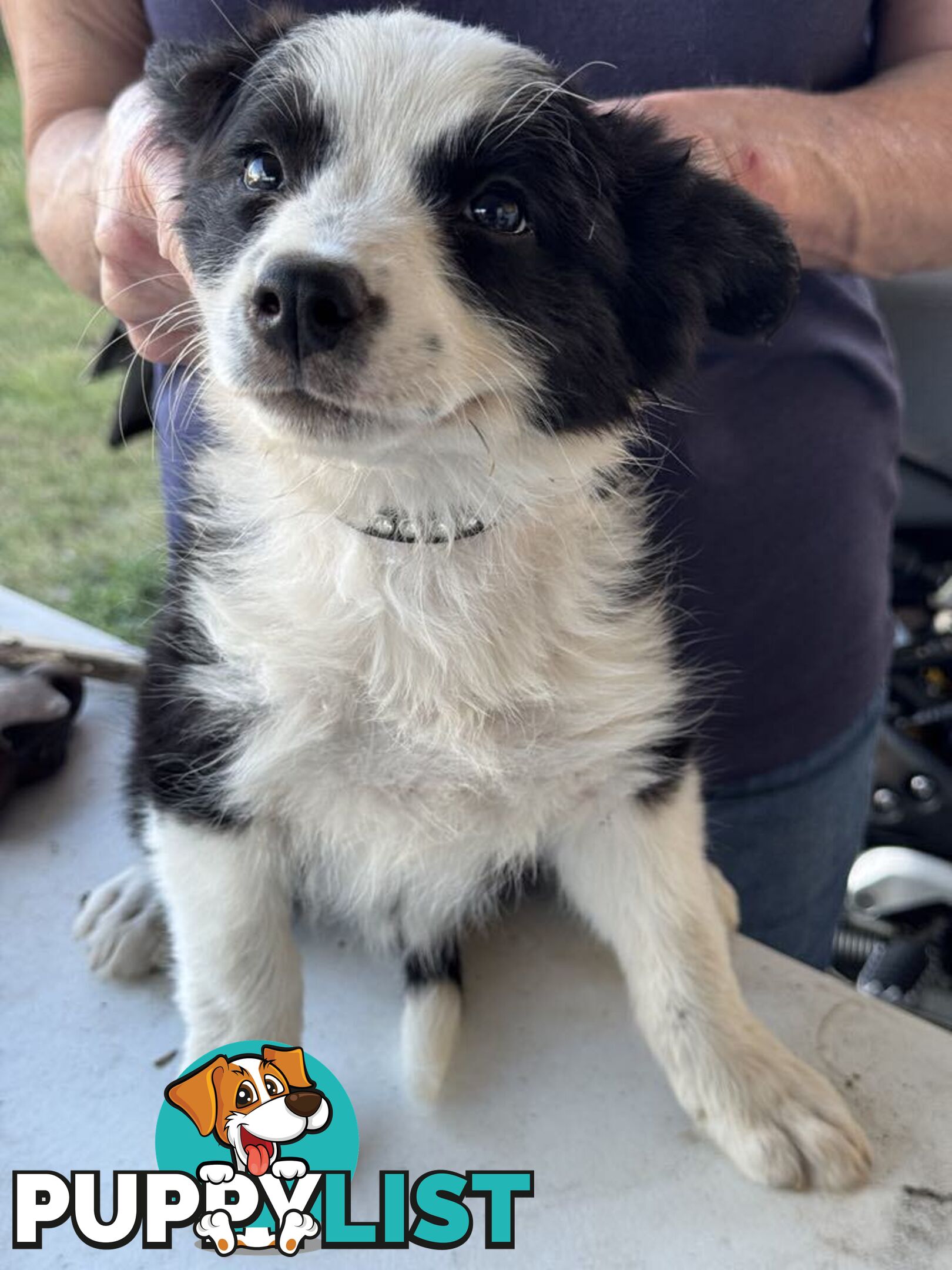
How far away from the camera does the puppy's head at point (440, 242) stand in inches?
30.3

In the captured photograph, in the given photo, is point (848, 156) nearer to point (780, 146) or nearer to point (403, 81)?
point (780, 146)

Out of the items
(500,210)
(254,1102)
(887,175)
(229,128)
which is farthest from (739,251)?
(254,1102)

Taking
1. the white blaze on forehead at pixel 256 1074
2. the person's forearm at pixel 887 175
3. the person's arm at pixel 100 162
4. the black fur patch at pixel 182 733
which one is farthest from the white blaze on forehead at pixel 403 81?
the white blaze on forehead at pixel 256 1074

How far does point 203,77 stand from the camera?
991 millimetres

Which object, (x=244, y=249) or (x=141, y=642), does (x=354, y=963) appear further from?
(x=244, y=249)

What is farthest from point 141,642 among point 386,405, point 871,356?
point 871,356

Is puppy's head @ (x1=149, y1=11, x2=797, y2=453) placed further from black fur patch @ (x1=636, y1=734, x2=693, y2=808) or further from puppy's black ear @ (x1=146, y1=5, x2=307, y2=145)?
black fur patch @ (x1=636, y1=734, x2=693, y2=808)

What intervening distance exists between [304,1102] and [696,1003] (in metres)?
0.37

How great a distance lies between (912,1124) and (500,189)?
33.8 inches

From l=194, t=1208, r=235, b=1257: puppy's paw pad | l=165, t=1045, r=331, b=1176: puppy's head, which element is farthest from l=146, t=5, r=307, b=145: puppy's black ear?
l=194, t=1208, r=235, b=1257: puppy's paw pad

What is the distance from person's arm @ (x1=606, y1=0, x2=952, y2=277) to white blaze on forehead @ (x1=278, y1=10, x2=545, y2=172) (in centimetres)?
16

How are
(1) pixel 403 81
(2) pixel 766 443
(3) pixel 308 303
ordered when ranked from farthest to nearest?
(2) pixel 766 443 < (1) pixel 403 81 < (3) pixel 308 303

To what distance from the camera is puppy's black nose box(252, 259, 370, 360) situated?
73 centimetres

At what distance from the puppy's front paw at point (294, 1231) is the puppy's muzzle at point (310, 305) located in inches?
25.2
